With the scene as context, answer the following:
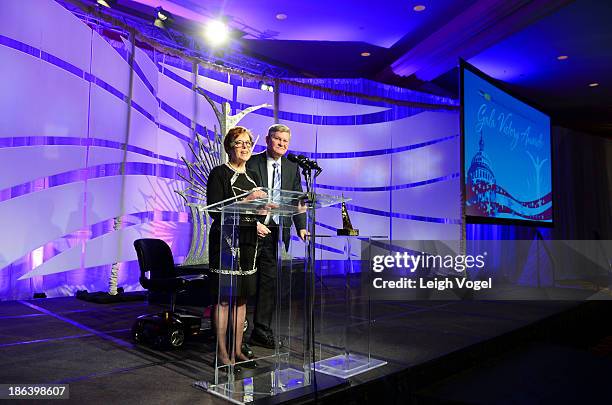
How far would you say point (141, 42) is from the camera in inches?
217

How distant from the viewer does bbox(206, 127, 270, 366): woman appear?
6.20 ft

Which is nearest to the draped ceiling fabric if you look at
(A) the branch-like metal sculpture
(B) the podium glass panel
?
(B) the podium glass panel

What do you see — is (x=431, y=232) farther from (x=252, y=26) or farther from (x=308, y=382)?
(x=308, y=382)

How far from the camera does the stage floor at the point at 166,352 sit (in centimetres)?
191

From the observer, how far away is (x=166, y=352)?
2.50 meters

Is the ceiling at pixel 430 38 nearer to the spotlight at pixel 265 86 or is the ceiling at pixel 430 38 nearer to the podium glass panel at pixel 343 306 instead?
the spotlight at pixel 265 86

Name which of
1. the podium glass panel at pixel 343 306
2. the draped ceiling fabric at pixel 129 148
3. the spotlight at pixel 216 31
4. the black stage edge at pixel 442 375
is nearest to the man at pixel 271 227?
the podium glass panel at pixel 343 306

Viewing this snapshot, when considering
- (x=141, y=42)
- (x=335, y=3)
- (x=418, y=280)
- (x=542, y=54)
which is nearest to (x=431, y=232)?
(x=418, y=280)

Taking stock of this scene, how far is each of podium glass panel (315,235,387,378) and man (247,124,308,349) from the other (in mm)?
246

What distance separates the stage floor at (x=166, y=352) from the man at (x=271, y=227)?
167 millimetres

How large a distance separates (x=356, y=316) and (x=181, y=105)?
4507mm

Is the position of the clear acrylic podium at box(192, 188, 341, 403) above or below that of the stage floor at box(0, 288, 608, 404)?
above

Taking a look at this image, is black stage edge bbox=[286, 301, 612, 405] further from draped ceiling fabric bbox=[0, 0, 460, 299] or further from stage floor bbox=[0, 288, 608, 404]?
draped ceiling fabric bbox=[0, 0, 460, 299]

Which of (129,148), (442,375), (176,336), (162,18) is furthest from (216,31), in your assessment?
(442,375)
